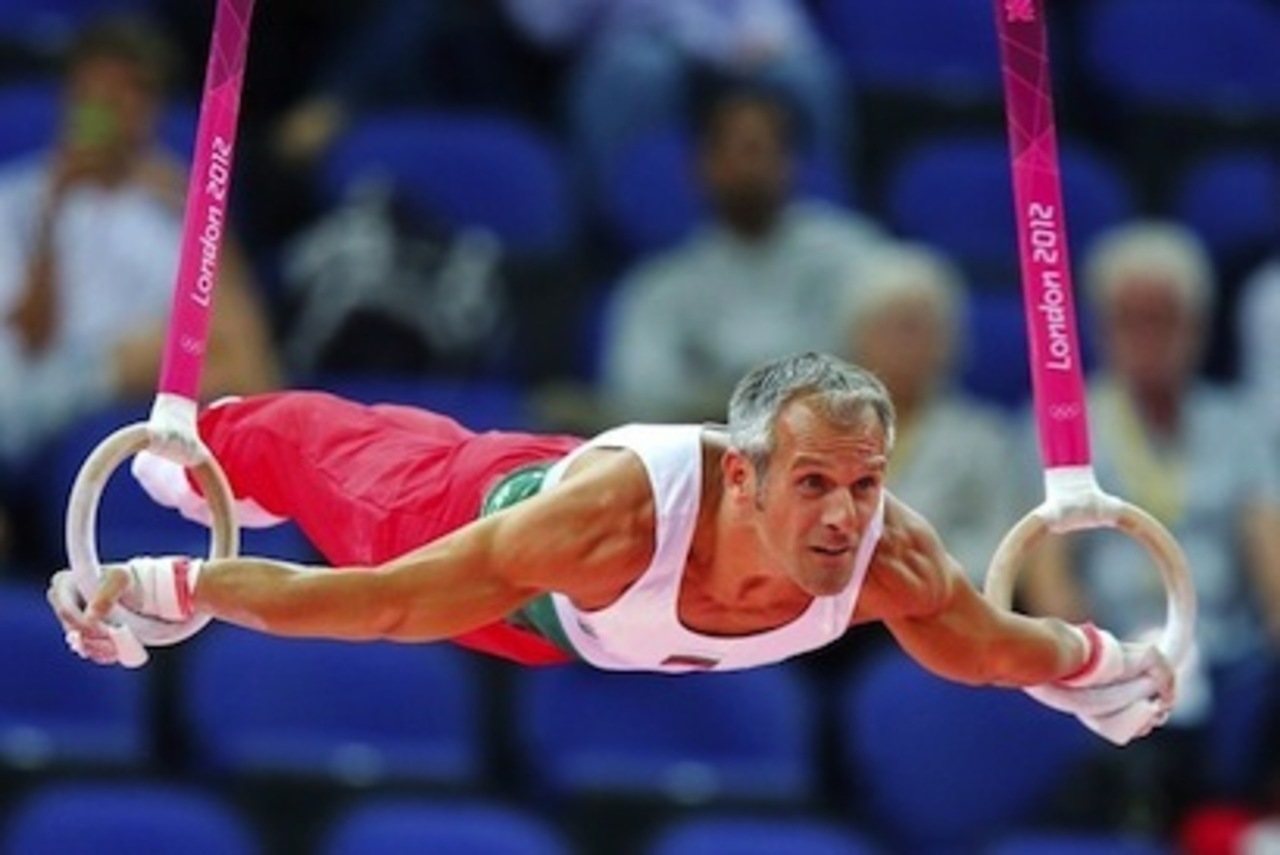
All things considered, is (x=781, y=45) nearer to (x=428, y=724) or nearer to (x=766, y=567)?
(x=428, y=724)

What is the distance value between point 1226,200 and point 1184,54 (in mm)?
799

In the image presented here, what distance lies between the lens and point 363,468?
6586mm

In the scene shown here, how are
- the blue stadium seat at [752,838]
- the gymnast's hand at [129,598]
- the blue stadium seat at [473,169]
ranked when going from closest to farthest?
the gymnast's hand at [129,598] < the blue stadium seat at [752,838] < the blue stadium seat at [473,169]

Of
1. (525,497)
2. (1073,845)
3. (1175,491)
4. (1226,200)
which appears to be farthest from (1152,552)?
(1226,200)

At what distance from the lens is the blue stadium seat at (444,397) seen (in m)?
9.04

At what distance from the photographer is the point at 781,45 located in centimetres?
1062

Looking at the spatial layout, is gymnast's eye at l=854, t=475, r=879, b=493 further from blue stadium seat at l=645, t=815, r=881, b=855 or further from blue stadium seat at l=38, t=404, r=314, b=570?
blue stadium seat at l=38, t=404, r=314, b=570

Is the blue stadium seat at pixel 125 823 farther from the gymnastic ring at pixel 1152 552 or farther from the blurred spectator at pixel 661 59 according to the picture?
the blurred spectator at pixel 661 59

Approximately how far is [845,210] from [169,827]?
10.7ft

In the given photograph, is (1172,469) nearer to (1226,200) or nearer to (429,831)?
(1226,200)

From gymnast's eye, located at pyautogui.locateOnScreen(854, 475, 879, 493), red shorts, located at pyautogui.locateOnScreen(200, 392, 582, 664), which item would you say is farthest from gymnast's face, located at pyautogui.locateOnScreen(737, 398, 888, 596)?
red shorts, located at pyautogui.locateOnScreen(200, 392, 582, 664)

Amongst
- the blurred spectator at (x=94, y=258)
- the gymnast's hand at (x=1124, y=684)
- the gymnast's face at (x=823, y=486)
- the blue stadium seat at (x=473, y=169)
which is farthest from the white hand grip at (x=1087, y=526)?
the blue stadium seat at (x=473, y=169)

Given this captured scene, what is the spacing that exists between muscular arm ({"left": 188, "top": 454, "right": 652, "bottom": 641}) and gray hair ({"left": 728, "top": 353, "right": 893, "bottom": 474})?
0.83ft

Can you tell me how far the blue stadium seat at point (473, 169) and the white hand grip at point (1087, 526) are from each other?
390cm
